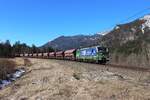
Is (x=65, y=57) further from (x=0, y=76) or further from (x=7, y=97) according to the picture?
(x=7, y=97)

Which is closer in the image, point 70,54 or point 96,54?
point 96,54

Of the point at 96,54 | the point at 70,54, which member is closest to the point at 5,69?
the point at 96,54

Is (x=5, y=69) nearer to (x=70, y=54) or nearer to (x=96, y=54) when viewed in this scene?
(x=96, y=54)

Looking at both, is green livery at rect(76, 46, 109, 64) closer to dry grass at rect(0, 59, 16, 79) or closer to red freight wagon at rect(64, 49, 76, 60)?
red freight wagon at rect(64, 49, 76, 60)

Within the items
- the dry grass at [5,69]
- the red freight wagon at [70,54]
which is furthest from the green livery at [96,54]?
the dry grass at [5,69]

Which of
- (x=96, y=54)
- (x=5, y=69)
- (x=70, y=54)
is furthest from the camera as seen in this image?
(x=70, y=54)

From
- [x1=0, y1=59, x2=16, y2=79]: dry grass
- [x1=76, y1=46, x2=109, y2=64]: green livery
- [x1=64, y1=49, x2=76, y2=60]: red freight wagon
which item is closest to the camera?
[x1=0, y1=59, x2=16, y2=79]: dry grass

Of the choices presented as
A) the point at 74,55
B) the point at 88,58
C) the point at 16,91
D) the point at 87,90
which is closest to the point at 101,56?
the point at 88,58

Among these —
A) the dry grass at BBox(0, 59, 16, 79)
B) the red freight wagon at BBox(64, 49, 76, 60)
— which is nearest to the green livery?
the red freight wagon at BBox(64, 49, 76, 60)

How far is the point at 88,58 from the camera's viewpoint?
61250mm

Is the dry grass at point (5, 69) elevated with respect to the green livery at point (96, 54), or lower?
lower

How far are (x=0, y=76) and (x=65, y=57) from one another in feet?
179

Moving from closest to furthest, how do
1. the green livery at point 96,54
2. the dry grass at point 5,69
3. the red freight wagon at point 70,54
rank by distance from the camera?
the dry grass at point 5,69 < the green livery at point 96,54 < the red freight wagon at point 70,54

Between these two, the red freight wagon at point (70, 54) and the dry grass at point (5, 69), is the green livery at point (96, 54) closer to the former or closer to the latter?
the red freight wagon at point (70, 54)
